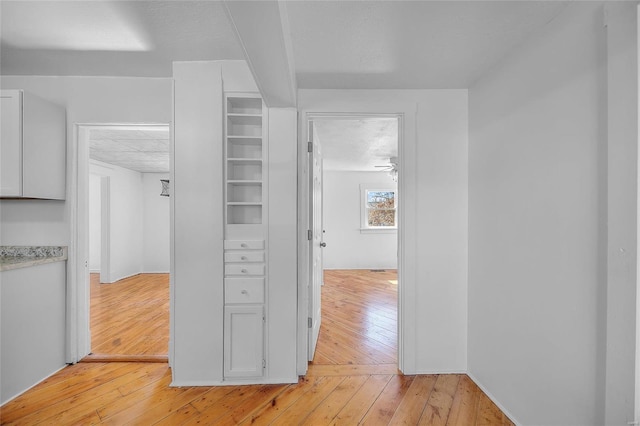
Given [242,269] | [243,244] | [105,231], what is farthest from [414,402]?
[105,231]

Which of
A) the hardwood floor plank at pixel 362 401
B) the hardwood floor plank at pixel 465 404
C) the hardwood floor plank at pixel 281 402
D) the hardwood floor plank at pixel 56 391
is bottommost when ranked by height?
the hardwood floor plank at pixel 465 404

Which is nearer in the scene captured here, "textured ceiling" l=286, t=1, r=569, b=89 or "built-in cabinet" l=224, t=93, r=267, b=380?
"textured ceiling" l=286, t=1, r=569, b=89

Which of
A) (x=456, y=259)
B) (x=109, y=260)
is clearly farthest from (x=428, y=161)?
(x=109, y=260)

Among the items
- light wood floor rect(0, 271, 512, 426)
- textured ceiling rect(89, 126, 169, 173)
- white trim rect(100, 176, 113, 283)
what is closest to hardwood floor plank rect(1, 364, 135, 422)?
light wood floor rect(0, 271, 512, 426)

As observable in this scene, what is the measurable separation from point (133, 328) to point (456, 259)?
3403mm

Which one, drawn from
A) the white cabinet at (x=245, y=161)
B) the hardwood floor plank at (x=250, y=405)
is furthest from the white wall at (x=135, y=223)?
the hardwood floor plank at (x=250, y=405)

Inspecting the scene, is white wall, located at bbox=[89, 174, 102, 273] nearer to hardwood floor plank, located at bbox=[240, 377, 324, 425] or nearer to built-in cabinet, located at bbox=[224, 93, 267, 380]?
built-in cabinet, located at bbox=[224, 93, 267, 380]

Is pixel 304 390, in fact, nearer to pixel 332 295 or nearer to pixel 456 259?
pixel 456 259

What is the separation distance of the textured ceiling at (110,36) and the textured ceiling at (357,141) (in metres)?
1.14

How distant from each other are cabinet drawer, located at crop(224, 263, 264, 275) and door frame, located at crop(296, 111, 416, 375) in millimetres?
337

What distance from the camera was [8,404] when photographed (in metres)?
1.80

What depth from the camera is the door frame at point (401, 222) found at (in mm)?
2207

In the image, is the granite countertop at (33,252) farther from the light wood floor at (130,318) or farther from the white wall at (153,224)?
the white wall at (153,224)

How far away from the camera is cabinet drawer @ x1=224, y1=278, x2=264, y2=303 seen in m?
2.04
